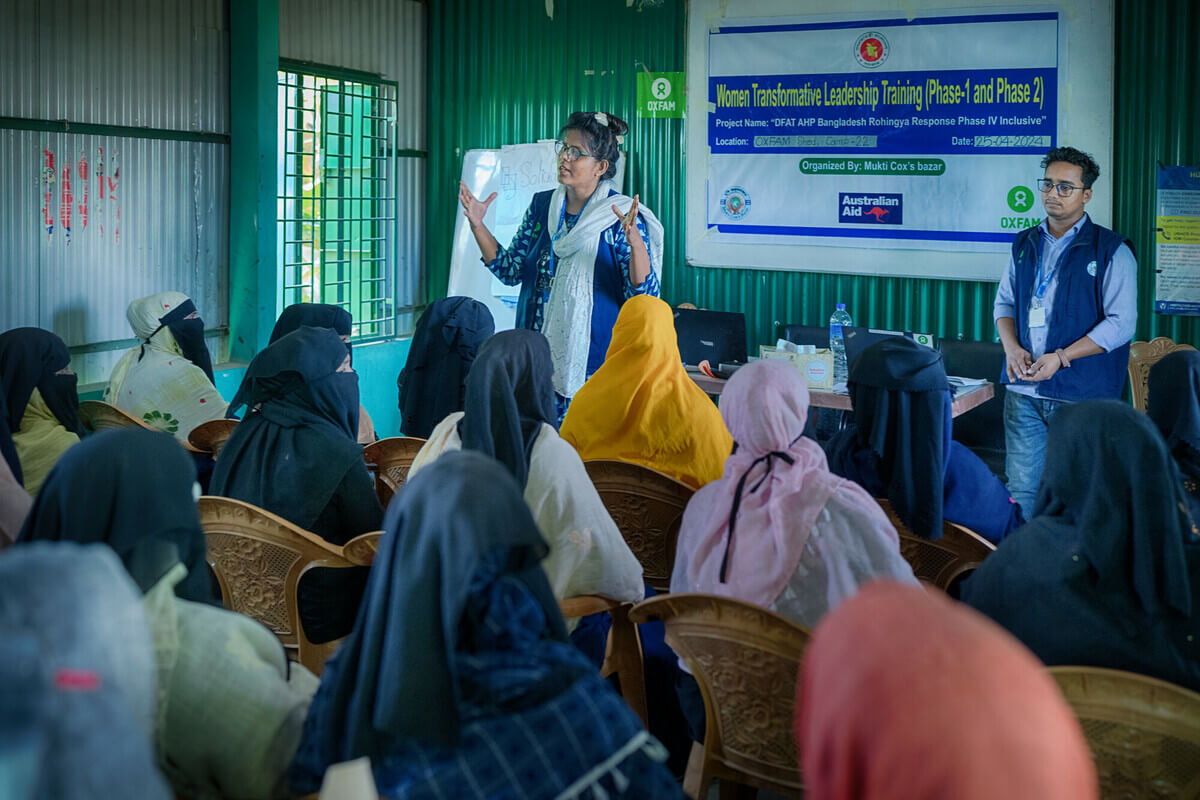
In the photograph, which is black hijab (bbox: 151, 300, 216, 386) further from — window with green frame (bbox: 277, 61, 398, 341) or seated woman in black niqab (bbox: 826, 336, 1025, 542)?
seated woman in black niqab (bbox: 826, 336, 1025, 542)

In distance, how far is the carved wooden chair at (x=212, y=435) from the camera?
12.2 feet

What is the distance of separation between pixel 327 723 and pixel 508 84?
243 inches

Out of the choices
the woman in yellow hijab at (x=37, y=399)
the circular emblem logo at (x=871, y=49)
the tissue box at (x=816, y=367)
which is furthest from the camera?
the circular emblem logo at (x=871, y=49)

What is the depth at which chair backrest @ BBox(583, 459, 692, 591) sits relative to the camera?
317 cm

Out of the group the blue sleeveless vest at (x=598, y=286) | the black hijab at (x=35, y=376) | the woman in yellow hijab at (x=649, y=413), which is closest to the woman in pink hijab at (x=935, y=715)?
the woman in yellow hijab at (x=649, y=413)

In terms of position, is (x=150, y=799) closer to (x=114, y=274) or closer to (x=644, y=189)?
(x=114, y=274)

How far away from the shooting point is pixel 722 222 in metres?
6.61

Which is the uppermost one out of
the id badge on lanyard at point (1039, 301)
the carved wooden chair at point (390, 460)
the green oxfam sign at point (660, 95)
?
the green oxfam sign at point (660, 95)

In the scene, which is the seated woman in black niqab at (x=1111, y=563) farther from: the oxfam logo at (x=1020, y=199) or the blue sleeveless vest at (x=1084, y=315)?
the oxfam logo at (x=1020, y=199)

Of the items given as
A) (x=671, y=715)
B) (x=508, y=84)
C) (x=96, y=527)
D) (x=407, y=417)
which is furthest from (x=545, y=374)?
(x=508, y=84)

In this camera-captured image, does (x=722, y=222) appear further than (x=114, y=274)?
Yes

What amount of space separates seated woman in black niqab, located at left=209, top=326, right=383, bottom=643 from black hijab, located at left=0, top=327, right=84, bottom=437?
84cm

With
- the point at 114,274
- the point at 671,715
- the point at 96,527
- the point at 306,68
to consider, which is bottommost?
the point at 671,715

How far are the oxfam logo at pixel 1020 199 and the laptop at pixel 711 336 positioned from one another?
1.55m
